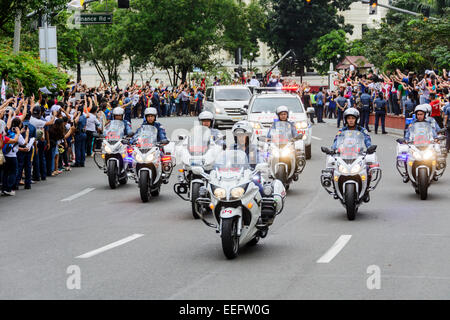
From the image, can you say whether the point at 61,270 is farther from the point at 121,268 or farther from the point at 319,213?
the point at 319,213

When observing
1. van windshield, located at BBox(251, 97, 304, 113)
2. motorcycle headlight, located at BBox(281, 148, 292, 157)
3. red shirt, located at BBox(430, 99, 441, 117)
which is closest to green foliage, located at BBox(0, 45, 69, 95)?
van windshield, located at BBox(251, 97, 304, 113)

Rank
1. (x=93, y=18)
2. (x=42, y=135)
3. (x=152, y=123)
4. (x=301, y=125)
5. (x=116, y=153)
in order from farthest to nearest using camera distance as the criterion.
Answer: (x=93, y=18) < (x=301, y=125) < (x=42, y=135) < (x=116, y=153) < (x=152, y=123)

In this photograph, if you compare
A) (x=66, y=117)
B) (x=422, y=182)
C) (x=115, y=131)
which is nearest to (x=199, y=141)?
(x=422, y=182)

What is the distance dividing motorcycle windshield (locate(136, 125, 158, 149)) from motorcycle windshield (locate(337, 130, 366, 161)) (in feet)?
13.9

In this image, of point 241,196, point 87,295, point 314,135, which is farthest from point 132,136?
point 314,135

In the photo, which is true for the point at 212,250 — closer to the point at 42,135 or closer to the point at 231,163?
the point at 231,163

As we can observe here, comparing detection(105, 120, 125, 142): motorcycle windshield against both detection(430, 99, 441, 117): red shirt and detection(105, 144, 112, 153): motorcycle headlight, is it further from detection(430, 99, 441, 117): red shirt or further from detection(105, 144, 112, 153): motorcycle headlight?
detection(430, 99, 441, 117): red shirt

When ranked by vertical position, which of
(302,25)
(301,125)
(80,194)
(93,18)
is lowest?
(80,194)

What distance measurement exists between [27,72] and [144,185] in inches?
440

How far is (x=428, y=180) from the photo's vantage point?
51.8 ft

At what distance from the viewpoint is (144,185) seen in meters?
16.3

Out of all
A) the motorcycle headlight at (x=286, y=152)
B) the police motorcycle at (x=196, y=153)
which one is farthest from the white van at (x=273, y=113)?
the police motorcycle at (x=196, y=153)

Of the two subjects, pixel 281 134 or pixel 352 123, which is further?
pixel 281 134
